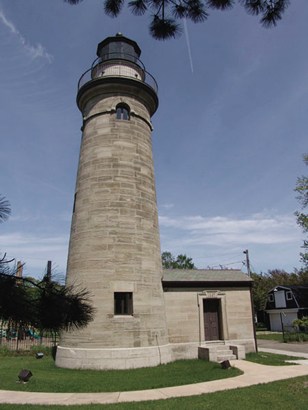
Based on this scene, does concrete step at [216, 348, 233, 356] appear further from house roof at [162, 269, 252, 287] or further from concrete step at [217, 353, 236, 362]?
house roof at [162, 269, 252, 287]

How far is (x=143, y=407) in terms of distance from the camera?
7.70m

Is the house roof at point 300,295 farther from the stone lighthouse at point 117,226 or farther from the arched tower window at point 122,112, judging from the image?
the arched tower window at point 122,112

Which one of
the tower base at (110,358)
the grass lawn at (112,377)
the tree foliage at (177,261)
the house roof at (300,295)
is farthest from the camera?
the tree foliage at (177,261)

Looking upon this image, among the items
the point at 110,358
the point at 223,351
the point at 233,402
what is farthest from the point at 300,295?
the point at 233,402

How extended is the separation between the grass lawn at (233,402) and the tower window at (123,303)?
17.6 ft

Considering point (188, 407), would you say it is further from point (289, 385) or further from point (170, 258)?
point (170, 258)

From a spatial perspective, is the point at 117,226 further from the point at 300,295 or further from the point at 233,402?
the point at 300,295

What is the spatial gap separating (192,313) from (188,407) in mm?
8062

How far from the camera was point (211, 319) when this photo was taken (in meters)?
16.0

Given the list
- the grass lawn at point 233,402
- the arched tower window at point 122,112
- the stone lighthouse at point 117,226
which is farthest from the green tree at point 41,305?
the arched tower window at point 122,112

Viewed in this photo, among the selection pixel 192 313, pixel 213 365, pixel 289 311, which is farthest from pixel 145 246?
pixel 289 311

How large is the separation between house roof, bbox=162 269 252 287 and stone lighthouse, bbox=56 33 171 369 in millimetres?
1005

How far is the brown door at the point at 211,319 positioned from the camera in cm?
1585

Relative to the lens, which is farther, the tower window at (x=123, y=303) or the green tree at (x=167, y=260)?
the green tree at (x=167, y=260)
